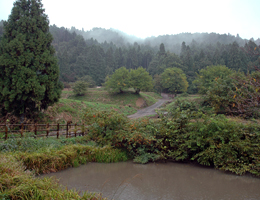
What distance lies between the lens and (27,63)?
15.7m

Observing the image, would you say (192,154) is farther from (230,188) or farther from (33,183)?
→ (33,183)

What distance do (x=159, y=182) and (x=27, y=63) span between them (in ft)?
44.8

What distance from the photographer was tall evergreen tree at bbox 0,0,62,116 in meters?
15.1

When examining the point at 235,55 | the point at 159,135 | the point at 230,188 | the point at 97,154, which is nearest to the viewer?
the point at 230,188

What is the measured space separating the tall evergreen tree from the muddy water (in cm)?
953

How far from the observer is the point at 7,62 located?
1507cm

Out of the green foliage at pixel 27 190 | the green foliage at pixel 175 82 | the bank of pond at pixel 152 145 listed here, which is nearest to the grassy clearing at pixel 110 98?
the green foliage at pixel 175 82

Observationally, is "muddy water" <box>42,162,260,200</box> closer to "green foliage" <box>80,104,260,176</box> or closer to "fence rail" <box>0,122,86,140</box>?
"green foliage" <box>80,104,260,176</box>

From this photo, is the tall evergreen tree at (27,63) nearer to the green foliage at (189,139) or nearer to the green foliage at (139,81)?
the green foliage at (189,139)

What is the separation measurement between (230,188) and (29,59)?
15678 millimetres

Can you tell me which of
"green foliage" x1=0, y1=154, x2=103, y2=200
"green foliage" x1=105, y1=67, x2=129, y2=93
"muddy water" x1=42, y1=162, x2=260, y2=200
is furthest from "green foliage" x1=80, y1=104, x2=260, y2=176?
"green foliage" x1=105, y1=67, x2=129, y2=93

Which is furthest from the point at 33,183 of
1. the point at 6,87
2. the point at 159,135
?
the point at 6,87

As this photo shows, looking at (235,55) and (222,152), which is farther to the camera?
(235,55)

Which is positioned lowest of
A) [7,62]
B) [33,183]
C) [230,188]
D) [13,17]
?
[230,188]
